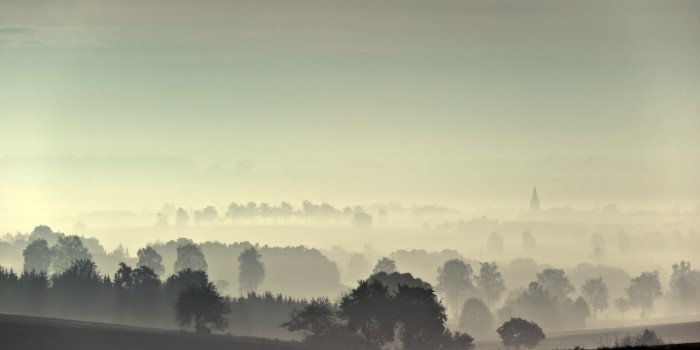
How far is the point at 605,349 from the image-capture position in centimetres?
9756

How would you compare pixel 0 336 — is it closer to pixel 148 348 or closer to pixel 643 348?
pixel 148 348

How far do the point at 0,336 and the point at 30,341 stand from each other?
510cm

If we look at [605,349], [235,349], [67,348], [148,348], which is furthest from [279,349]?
[605,349]

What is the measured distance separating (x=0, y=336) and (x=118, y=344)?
2087 centimetres

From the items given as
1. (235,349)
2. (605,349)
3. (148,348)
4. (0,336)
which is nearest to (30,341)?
(0,336)

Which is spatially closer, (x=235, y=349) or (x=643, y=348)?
(x=643, y=348)

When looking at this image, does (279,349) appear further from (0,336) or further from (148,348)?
(0,336)

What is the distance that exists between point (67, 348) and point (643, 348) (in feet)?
391

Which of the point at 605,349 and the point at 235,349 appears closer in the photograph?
the point at 605,349

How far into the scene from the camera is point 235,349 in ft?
651

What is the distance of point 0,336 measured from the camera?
18888 cm

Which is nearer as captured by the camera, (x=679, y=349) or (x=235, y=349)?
(x=679, y=349)

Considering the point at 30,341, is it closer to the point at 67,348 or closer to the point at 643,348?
the point at 67,348

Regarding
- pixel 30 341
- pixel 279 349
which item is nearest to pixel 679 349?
pixel 279 349
